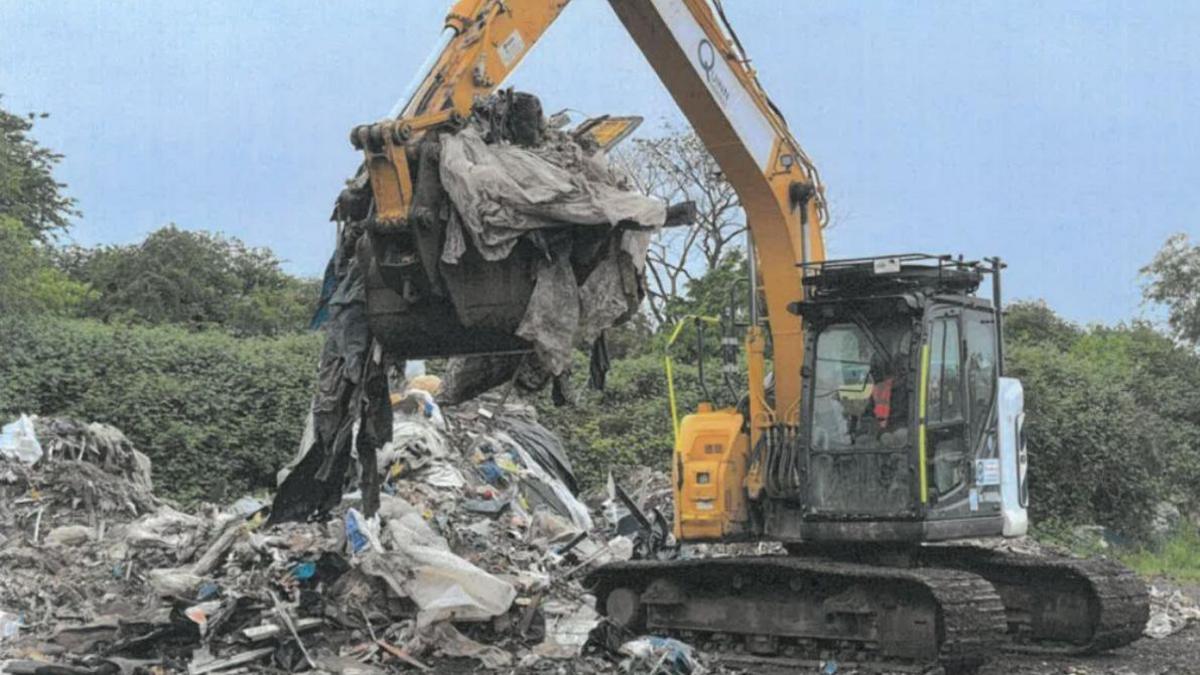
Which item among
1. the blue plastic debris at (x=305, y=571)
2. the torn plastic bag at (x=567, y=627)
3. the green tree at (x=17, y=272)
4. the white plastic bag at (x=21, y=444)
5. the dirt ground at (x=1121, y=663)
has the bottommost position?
the dirt ground at (x=1121, y=663)

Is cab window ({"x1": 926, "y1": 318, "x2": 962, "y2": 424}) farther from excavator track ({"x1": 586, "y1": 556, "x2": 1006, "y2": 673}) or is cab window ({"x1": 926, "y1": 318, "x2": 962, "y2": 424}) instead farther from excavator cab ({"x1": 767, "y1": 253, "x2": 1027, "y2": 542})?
excavator track ({"x1": 586, "y1": 556, "x2": 1006, "y2": 673})

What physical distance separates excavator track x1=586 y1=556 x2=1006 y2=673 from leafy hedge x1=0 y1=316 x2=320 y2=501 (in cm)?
855

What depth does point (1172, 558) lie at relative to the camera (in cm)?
1845

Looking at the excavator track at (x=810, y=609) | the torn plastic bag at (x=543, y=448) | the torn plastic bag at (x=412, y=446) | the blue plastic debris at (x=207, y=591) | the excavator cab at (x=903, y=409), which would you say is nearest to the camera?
the excavator track at (x=810, y=609)

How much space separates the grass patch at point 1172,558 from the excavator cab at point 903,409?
8.32 meters

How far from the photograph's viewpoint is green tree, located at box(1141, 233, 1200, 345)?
3303 cm

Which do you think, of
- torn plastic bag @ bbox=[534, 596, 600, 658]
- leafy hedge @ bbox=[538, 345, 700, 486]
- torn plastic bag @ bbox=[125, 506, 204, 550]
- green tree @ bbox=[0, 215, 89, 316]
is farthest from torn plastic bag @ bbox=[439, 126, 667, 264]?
green tree @ bbox=[0, 215, 89, 316]

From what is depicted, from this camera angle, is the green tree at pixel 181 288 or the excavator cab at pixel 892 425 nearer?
the excavator cab at pixel 892 425

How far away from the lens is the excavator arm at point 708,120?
648 centimetres

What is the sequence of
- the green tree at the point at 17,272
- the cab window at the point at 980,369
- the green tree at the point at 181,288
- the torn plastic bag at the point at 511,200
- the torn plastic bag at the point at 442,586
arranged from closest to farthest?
the torn plastic bag at the point at 511,200 → the torn plastic bag at the point at 442,586 → the cab window at the point at 980,369 → the green tree at the point at 17,272 → the green tree at the point at 181,288

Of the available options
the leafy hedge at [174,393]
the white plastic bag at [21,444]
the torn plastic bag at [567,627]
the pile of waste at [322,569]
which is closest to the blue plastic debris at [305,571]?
the pile of waste at [322,569]

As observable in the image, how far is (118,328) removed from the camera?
18266mm

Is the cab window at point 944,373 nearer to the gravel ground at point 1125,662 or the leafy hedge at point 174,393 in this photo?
the gravel ground at point 1125,662

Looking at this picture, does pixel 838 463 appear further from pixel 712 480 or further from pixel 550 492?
pixel 550 492
